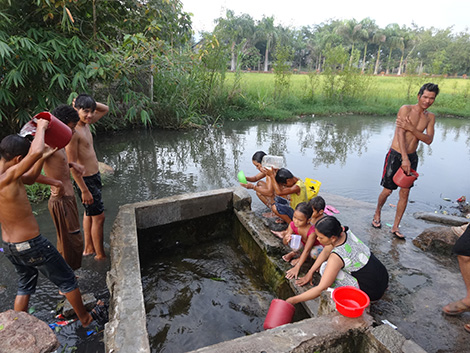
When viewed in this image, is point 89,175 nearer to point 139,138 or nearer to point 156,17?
point 156,17

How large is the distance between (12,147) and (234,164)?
525 cm

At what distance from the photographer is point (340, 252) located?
231 cm

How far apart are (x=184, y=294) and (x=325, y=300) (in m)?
1.38

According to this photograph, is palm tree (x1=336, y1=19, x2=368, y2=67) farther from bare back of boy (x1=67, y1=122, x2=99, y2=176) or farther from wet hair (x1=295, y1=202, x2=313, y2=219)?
bare back of boy (x1=67, y1=122, x2=99, y2=176)

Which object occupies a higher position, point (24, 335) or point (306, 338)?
point (306, 338)

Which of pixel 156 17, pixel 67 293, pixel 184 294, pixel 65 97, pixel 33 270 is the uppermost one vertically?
pixel 156 17

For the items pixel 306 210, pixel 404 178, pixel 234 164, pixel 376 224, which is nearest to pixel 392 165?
pixel 404 178

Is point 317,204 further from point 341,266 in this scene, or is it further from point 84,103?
point 84,103

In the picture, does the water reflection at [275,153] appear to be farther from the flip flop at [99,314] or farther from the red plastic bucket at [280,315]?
the red plastic bucket at [280,315]

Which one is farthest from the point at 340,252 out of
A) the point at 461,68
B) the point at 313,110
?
the point at 461,68

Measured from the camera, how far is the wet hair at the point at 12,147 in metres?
2.03

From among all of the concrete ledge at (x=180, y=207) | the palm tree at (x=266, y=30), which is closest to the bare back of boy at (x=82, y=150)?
the concrete ledge at (x=180, y=207)

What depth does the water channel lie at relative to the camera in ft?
10.2

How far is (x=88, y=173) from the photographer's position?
3094mm
